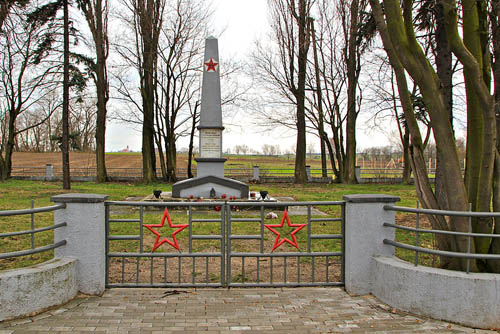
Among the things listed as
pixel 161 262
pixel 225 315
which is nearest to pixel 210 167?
pixel 161 262

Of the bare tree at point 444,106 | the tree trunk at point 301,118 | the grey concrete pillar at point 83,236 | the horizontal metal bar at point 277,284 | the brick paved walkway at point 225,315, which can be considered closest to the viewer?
the brick paved walkway at point 225,315

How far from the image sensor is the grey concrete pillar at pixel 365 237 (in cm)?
489

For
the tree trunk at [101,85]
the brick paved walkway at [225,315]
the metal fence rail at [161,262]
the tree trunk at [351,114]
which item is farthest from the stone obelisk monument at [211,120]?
the tree trunk at [351,114]

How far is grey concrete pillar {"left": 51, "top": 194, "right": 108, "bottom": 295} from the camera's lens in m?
4.72

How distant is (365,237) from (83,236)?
338cm

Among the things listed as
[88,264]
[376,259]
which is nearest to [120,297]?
[88,264]

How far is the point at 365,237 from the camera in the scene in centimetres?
491

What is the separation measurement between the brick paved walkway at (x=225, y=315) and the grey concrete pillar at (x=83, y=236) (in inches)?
9.0

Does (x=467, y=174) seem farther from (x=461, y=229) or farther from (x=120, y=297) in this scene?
(x=120, y=297)

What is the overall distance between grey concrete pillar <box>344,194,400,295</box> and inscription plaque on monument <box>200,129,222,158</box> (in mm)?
11338

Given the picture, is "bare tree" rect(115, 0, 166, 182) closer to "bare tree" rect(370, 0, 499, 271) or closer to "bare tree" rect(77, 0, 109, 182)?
"bare tree" rect(77, 0, 109, 182)

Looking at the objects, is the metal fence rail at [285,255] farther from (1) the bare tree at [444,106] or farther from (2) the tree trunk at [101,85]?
(2) the tree trunk at [101,85]

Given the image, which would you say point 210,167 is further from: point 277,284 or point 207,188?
point 277,284

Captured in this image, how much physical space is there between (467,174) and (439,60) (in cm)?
394
